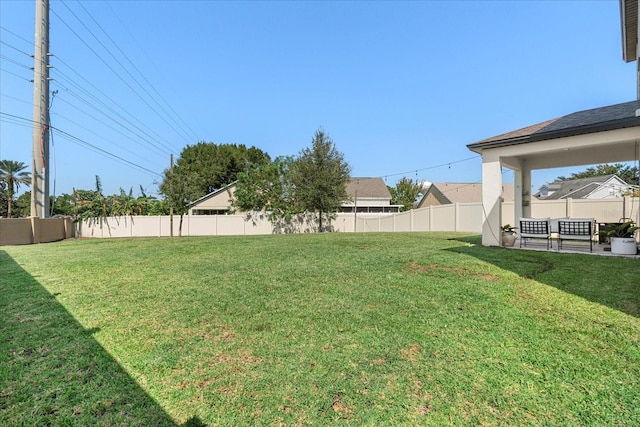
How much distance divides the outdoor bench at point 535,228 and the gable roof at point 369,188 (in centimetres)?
2998

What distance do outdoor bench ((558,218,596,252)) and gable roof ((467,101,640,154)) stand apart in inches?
90.2

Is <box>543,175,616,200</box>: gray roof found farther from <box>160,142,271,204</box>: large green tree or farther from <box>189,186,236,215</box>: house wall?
<box>189,186,236,215</box>: house wall

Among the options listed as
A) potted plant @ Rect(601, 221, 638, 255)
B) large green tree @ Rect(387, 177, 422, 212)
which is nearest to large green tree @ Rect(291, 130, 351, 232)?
potted plant @ Rect(601, 221, 638, 255)

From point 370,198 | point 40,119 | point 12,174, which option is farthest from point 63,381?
point 12,174

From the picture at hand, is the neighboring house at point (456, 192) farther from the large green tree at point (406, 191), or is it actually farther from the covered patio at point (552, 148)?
the covered patio at point (552, 148)

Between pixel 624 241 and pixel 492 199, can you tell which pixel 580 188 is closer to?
pixel 624 241

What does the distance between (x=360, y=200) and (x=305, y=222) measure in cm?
1417

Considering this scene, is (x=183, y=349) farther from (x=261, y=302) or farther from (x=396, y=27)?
(x=396, y=27)

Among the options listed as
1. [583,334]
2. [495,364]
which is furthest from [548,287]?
[495,364]

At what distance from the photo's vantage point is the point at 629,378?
245 cm

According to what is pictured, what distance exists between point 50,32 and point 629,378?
27878mm

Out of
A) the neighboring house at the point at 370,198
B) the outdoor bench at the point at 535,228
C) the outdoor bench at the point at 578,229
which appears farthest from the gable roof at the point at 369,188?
the outdoor bench at the point at 578,229

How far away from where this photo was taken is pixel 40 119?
17953mm

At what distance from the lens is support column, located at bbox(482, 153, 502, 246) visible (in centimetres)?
928
